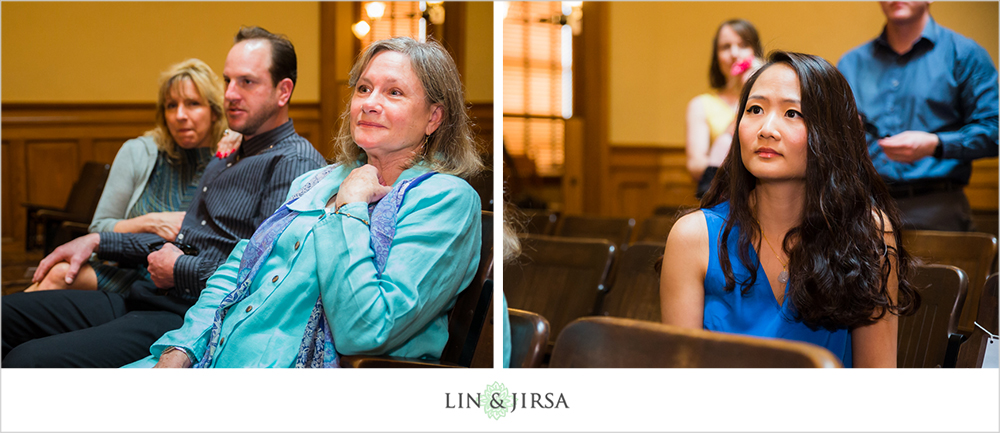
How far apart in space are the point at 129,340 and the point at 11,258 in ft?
1.03

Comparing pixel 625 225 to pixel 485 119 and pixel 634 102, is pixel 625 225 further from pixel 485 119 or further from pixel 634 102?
pixel 634 102

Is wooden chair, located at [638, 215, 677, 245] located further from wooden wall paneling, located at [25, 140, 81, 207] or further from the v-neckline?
wooden wall paneling, located at [25, 140, 81, 207]

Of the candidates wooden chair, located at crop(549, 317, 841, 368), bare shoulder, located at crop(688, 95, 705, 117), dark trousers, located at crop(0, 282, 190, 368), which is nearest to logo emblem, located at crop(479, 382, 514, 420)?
wooden chair, located at crop(549, 317, 841, 368)

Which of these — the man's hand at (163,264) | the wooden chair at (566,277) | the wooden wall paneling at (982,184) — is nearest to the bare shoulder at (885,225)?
the wooden chair at (566,277)

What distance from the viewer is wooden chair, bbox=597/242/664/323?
2.11 metres

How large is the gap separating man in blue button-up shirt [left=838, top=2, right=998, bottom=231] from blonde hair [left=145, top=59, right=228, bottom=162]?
1821mm

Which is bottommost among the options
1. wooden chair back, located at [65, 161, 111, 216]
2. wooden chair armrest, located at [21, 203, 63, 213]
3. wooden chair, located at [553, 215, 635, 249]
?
wooden chair, located at [553, 215, 635, 249]

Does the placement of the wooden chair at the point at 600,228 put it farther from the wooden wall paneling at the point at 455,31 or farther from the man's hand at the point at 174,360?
the man's hand at the point at 174,360

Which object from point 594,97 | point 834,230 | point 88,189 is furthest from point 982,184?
point 88,189

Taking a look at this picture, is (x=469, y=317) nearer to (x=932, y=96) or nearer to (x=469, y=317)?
(x=469, y=317)

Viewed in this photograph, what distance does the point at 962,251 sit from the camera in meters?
2.24

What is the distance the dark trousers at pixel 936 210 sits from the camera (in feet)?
8.41

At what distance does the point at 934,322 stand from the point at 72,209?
1.98 metres

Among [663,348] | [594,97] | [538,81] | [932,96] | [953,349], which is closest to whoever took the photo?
[663,348]
